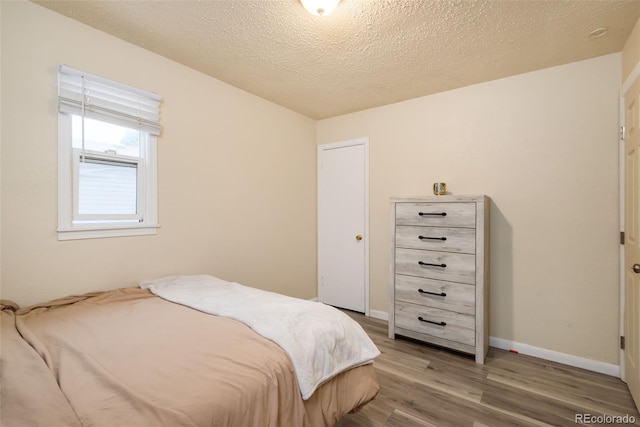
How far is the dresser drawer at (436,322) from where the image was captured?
95.8 inches

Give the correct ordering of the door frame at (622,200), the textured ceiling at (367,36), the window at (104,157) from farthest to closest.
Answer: the door frame at (622,200)
the window at (104,157)
the textured ceiling at (367,36)

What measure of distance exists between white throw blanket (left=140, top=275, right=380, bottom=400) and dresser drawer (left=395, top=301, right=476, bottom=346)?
1.22 metres

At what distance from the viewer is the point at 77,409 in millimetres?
833

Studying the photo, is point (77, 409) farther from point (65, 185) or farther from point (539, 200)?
point (539, 200)

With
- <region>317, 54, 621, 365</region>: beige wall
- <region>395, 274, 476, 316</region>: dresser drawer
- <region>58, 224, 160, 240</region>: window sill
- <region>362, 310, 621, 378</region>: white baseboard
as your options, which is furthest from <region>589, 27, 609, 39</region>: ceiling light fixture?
<region>58, 224, 160, 240</region>: window sill

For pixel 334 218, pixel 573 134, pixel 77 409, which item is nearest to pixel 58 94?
pixel 77 409

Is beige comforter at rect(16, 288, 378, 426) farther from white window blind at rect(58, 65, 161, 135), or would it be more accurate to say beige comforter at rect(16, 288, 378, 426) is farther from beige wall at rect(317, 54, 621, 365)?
beige wall at rect(317, 54, 621, 365)

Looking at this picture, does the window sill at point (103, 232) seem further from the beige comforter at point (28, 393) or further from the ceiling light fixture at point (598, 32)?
the ceiling light fixture at point (598, 32)

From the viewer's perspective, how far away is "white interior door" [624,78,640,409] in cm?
179

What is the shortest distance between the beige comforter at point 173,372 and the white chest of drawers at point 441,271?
4.07 ft

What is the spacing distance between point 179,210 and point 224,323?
1357mm

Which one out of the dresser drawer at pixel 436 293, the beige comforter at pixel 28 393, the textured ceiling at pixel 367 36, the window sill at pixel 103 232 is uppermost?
the textured ceiling at pixel 367 36

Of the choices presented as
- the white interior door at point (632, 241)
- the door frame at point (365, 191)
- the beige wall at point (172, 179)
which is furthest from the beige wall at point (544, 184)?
the beige wall at point (172, 179)

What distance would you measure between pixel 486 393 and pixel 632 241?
1.37 m
